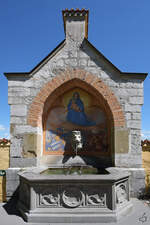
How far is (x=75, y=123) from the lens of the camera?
5012mm

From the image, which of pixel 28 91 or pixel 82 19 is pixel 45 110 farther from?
pixel 82 19

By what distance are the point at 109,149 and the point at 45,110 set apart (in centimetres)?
251

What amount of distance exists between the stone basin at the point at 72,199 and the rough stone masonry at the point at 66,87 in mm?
1215

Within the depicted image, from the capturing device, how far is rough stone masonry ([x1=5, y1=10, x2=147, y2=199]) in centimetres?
418

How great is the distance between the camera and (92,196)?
3066 millimetres

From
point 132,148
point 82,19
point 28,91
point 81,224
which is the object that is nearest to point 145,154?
point 132,148

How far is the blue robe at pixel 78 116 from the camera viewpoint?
5.02 meters

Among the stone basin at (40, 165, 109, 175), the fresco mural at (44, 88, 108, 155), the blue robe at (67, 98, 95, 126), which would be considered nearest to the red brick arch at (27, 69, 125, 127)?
the fresco mural at (44, 88, 108, 155)

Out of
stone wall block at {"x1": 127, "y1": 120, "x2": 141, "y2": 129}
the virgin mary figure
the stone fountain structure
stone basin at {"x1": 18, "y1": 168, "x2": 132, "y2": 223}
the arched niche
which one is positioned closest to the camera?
stone basin at {"x1": 18, "y1": 168, "x2": 132, "y2": 223}

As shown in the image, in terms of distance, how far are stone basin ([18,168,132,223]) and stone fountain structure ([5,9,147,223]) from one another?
0.77 feet

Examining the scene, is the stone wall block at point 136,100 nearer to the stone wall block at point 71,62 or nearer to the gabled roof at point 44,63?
the gabled roof at point 44,63

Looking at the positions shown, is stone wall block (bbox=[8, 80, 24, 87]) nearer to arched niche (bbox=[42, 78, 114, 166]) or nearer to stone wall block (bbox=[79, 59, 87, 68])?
arched niche (bbox=[42, 78, 114, 166])

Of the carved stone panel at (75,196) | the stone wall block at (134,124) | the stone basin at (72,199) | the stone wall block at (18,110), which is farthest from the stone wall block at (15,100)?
the stone wall block at (134,124)

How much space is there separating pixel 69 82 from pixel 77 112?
1.10 meters
